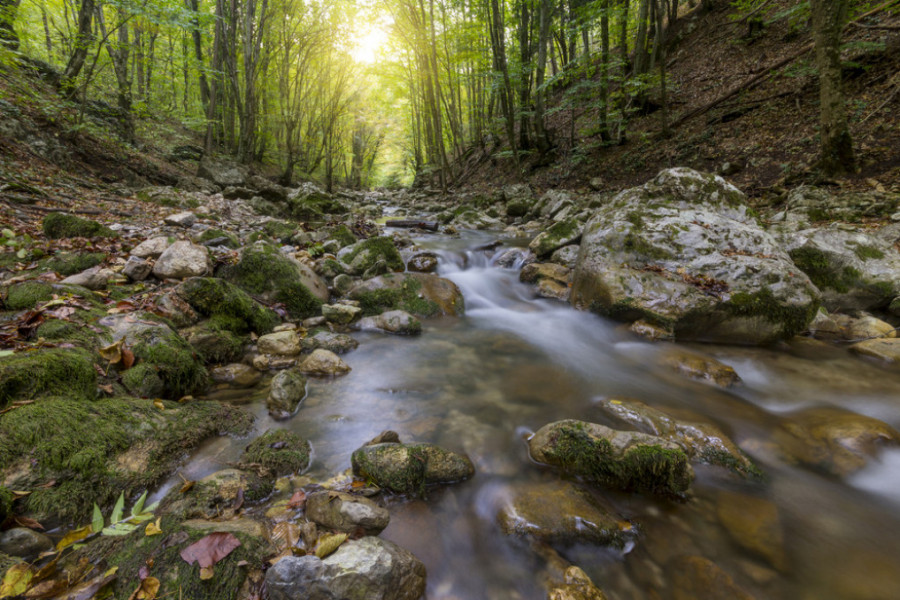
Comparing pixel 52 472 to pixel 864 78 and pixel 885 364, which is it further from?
pixel 864 78

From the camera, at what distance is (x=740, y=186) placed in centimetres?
909

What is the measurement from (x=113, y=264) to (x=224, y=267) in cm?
111

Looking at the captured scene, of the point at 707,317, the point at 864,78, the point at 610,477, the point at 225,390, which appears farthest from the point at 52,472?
the point at 864,78

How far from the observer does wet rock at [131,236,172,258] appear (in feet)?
14.9

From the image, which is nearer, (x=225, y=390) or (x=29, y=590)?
(x=29, y=590)

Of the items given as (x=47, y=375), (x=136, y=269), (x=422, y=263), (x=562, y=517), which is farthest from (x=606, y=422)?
(x=422, y=263)

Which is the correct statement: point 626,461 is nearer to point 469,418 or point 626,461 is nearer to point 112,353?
point 469,418

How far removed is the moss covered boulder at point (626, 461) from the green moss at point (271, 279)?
153 inches

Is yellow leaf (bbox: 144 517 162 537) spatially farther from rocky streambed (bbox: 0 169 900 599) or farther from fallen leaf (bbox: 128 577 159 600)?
fallen leaf (bbox: 128 577 159 600)

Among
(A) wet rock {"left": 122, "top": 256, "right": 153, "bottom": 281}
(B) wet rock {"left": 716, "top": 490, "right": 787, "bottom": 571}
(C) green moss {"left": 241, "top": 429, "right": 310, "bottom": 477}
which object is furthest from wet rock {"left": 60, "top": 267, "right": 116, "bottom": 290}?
(B) wet rock {"left": 716, "top": 490, "right": 787, "bottom": 571}

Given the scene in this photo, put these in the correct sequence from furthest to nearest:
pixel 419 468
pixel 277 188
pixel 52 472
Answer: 1. pixel 277 188
2. pixel 419 468
3. pixel 52 472

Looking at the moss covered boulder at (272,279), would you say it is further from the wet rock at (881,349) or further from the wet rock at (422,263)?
the wet rock at (881,349)

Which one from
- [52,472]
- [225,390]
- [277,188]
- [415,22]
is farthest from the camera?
[415,22]

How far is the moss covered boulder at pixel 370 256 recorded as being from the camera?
6625 mm
